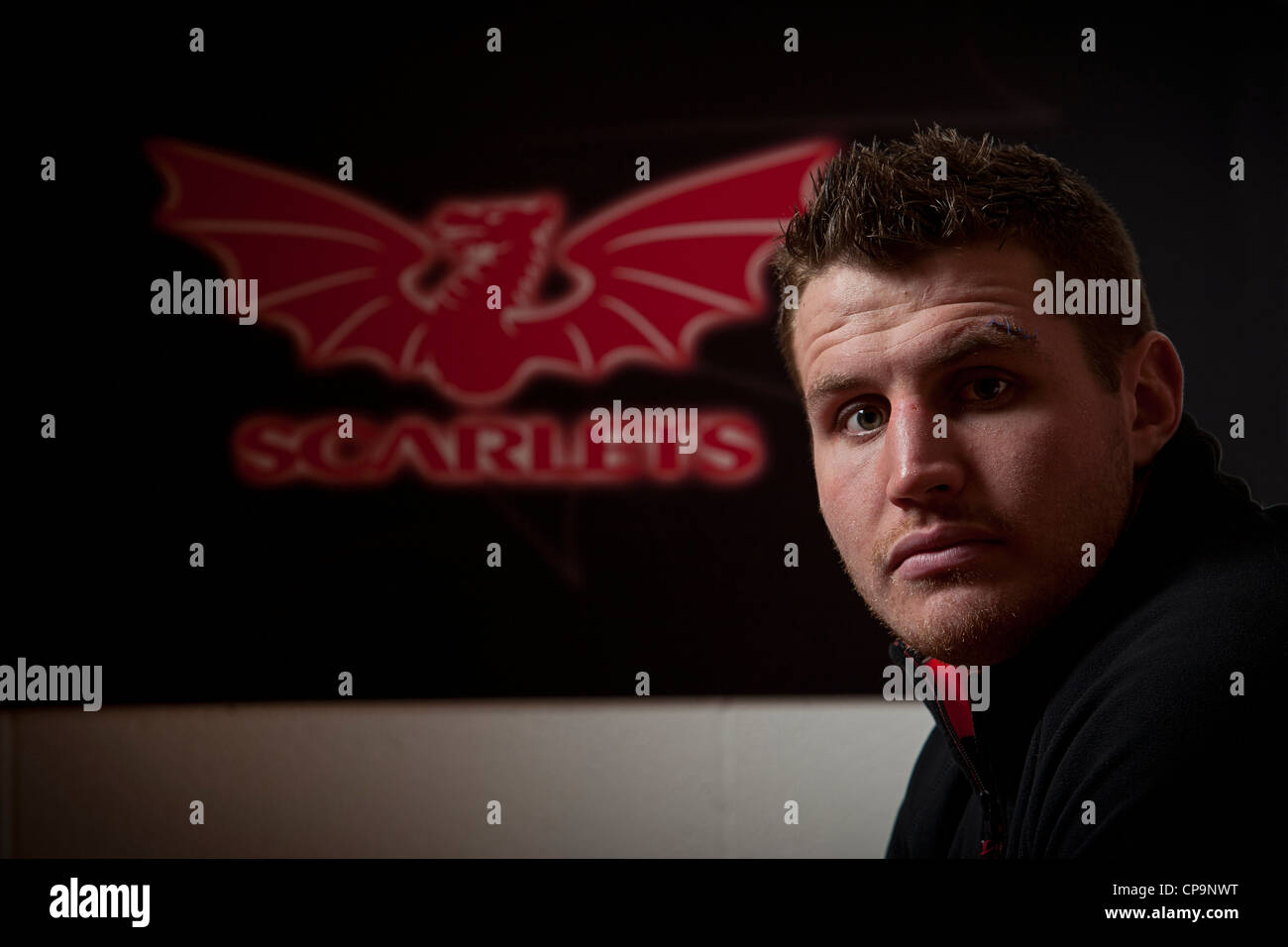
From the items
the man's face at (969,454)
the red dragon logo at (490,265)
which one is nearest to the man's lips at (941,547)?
the man's face at (969,454)

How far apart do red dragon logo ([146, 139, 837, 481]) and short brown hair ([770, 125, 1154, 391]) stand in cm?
78

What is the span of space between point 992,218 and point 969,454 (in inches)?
12.3

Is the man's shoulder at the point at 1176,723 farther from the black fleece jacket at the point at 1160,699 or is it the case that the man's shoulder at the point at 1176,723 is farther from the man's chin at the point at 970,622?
the man's chin at the point at 970,622

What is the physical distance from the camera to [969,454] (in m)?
1.01

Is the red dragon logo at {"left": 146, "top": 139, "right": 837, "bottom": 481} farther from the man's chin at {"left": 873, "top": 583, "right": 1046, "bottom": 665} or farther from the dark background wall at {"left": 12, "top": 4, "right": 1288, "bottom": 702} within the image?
the man's chin at {"left": 873, "top": 583, "right": 1046, "bottom": 665}

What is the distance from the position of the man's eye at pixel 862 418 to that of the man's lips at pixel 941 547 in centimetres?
17

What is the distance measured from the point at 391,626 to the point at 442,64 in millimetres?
1224

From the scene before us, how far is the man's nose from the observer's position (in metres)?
1.00

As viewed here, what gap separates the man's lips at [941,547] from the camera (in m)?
1.00

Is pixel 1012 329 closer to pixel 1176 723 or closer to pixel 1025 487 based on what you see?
pixel 1025 487

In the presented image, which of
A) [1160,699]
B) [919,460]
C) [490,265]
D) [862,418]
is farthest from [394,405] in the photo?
[1160,699]

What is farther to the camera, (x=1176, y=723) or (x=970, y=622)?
(x=970, y=622)
